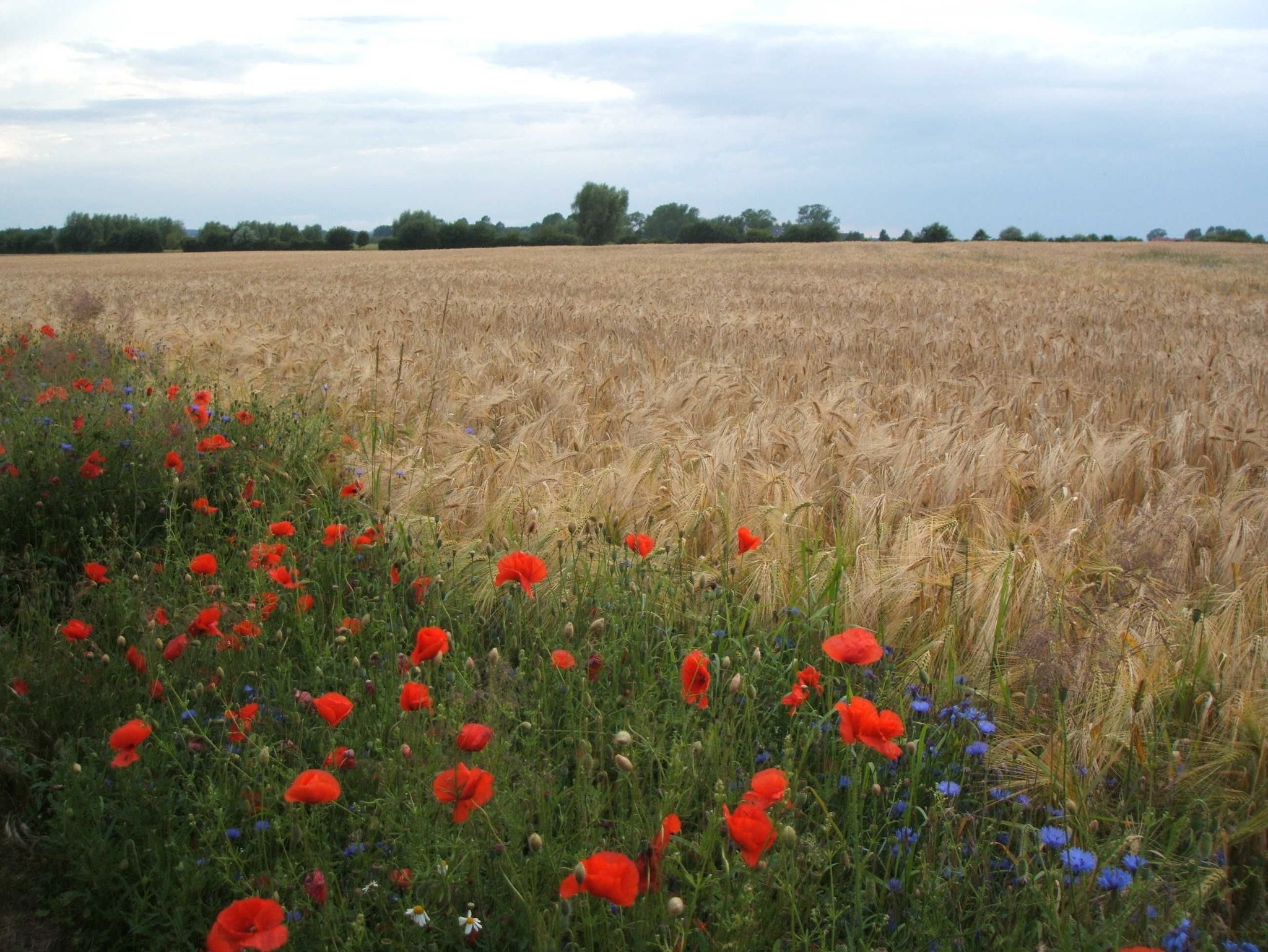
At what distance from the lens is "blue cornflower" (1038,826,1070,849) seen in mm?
1484

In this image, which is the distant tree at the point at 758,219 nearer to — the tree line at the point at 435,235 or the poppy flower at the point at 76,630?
the tree line at the point at 435,235

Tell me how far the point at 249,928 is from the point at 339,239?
6189 cm

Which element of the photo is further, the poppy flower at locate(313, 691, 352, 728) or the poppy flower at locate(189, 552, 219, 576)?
the poppy flower at locate(189, 552, 219, 576)

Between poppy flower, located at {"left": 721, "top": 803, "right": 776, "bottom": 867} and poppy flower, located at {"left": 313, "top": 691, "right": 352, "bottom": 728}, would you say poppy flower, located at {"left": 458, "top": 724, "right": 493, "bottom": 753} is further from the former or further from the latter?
poppy flower, located at {"left": 721, "top": 803, "right": 776, "bottom": 867}

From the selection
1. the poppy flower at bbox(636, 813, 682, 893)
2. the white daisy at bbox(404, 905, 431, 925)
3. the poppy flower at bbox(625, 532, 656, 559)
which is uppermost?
the poppy flower at bbox(625, 532, 656, 559)

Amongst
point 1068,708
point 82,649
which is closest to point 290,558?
point 82,649

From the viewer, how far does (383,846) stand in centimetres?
161

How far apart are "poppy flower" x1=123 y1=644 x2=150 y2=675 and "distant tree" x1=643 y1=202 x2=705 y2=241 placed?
295ft

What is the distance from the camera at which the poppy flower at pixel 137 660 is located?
81.0 inches

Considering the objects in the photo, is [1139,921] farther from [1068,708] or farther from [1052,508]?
[1052,508]

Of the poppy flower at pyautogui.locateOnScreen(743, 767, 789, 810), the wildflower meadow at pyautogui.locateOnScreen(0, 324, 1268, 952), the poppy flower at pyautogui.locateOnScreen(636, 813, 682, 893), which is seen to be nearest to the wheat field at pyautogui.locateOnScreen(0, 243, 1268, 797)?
the wildflower meadow at pyautogui.locateOnScreen(0, 324, 1268, 952)

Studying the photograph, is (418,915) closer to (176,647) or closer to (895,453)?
(176,647)

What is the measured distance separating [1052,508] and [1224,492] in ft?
2.40

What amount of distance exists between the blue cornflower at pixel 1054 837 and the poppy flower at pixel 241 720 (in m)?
1.48
